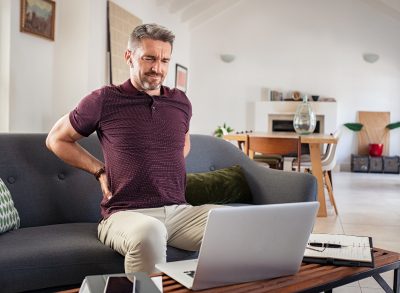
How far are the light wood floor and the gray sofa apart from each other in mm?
788

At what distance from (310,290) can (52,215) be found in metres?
1.34

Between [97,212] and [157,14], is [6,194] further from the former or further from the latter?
[157,14]

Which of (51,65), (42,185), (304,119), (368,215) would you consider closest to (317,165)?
(304,119)

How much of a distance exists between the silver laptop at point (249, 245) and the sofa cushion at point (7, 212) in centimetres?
86

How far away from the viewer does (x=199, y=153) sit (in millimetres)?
2730

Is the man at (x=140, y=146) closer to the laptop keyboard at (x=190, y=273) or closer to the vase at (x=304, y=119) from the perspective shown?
the laptop keyboard at (x=190, y=273)

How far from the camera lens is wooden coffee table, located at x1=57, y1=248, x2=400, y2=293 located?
1.28 m

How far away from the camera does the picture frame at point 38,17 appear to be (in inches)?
179

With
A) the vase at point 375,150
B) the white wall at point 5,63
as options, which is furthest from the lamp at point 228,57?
the white wall at point 5,63

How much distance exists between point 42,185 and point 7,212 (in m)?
0.27

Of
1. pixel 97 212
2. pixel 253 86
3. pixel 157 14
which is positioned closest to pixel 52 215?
pixel 97 212

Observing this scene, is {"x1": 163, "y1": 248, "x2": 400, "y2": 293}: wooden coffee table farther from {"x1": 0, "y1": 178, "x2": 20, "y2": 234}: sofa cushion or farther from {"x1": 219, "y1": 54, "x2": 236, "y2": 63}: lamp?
{"x1": 219, "y1": 54, "x2": 236, "y2": 63}: lamp

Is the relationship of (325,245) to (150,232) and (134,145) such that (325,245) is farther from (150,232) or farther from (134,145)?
(134,145)

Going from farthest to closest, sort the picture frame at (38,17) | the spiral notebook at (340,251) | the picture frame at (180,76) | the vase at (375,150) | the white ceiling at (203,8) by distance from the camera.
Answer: the vase at (375,150) → the picture frame at (180,76) → the white ceiling at (203,8) → the picture frame at (38,17) → the spiral notebook at (340,251)
